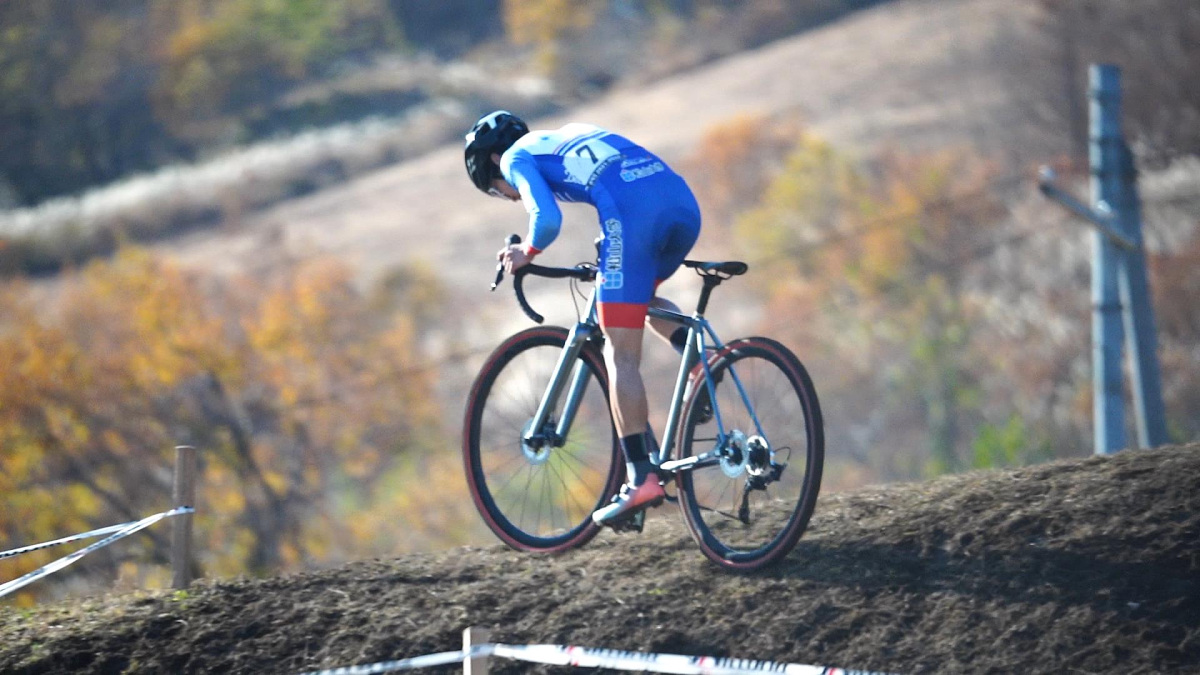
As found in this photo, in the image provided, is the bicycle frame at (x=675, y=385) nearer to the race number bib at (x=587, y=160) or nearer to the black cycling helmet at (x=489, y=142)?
the race number bib at (x=587, y=160)

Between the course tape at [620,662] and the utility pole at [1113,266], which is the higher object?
the utility pole at [1113,266]

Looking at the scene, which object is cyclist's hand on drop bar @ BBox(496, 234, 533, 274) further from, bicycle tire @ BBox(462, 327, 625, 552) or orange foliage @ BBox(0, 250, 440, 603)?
orange foliage @ BBox(0, 250, 440, 603)

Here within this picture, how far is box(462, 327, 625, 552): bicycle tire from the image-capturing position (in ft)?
21.5

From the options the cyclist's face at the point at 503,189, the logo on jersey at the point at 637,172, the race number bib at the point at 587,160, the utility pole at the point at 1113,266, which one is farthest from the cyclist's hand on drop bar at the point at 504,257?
the utility pole at the point at 1113,266

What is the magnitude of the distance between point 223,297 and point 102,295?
392 centimetres

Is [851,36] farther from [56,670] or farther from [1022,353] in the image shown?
[56,670]

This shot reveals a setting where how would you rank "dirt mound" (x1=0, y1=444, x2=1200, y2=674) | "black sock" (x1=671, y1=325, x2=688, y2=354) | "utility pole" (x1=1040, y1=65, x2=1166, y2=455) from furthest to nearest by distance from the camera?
1. "utility pole" (x1=1040, y1=65, x2=1166, y2=455)
2. "black sock" (x1=671, y1=325, x2=688, y2=354)
3. "dirt mound" (x1=0, y1=444, x2=1200, y2=674)

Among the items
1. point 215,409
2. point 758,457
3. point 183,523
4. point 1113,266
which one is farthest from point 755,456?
point 215,409

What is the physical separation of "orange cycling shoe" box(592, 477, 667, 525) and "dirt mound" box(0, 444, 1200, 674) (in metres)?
0.26

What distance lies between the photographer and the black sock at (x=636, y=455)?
19.9 feet

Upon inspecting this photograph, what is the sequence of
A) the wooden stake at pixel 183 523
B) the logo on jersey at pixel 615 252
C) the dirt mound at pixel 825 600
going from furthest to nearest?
1. the wooden stake at pixel 183 523
2. the logo on jersey at pixel 615 252
3. the dirt mound at pixel 825 600

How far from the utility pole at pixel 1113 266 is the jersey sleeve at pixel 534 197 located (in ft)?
24.0

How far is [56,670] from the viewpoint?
584 centimetres

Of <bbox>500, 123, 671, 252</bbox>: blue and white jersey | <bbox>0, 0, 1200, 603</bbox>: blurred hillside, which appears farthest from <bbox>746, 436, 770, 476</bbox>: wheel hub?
<bbox>0, 0, 1200, 603</bbox>: blurred hillside
